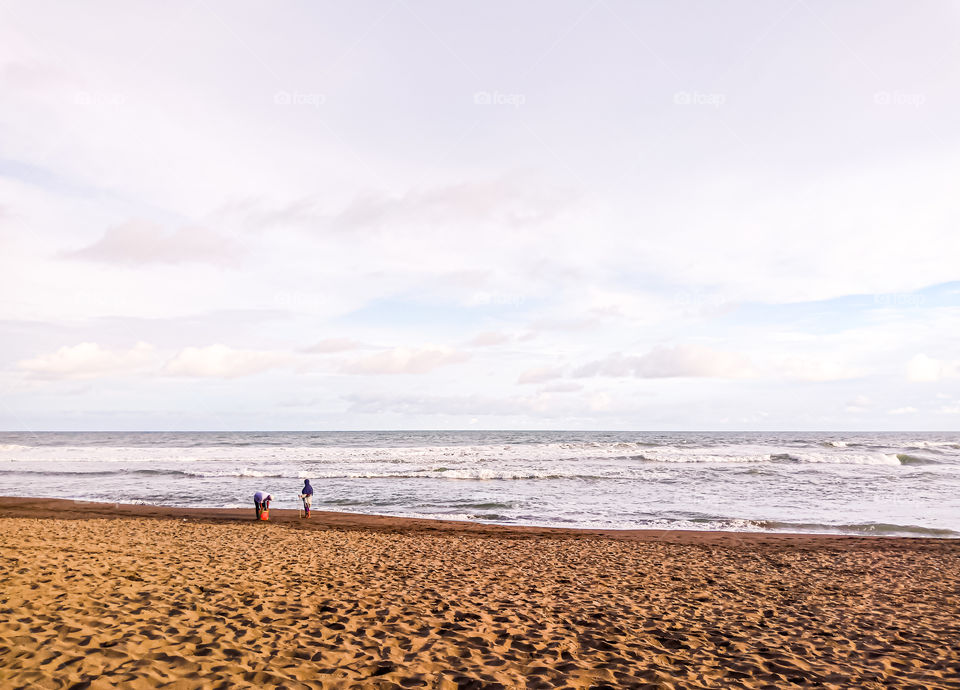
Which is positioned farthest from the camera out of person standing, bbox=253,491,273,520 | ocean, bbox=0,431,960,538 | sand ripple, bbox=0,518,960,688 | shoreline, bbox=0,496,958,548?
ocean, bbox=0,431,960,538

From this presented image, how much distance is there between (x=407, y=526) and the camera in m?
18.4

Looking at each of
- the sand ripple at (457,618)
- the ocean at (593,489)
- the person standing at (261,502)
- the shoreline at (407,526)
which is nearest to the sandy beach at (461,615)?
the sand ripple at (457,618)

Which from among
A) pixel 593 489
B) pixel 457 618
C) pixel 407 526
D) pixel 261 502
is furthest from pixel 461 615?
pixel 593 489

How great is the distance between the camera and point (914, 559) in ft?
43.4

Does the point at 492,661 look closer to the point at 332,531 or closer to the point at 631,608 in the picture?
the point at 631,608

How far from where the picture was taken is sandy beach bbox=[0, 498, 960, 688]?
5734 millimetres

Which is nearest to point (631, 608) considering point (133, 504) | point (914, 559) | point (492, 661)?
point (492, 661)

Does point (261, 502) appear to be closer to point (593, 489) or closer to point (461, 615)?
point (461, 615)

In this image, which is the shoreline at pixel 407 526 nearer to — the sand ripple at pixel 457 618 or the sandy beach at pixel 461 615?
the sandy beach at pixel 461 615

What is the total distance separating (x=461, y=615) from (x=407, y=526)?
1112 centimetres

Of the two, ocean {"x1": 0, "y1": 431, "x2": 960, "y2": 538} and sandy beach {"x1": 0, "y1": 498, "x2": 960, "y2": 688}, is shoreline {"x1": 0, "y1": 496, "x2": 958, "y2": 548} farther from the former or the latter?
sandy beach {"x1": 0, "y1": 498, "x2": 960, "y2": 688}

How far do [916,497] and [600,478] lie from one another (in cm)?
1627

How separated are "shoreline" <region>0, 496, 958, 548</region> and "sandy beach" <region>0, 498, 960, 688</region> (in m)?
2.07

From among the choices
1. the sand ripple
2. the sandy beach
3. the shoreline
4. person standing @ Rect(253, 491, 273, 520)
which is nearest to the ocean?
the shoreline
